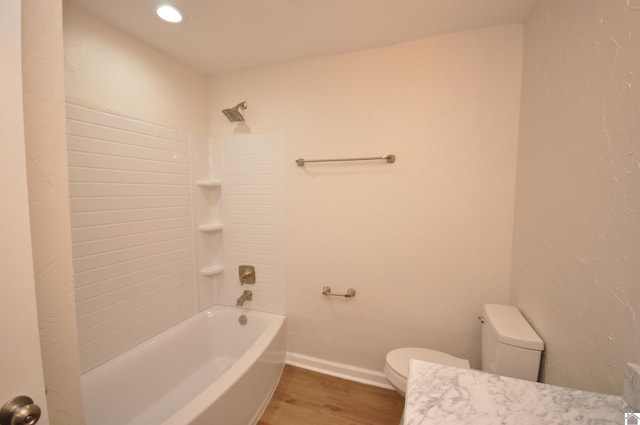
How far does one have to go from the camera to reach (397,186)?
62.9 inches

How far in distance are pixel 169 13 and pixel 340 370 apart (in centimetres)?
249

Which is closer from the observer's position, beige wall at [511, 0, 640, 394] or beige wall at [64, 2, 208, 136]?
beige wall at [511, 0, 640, 394]

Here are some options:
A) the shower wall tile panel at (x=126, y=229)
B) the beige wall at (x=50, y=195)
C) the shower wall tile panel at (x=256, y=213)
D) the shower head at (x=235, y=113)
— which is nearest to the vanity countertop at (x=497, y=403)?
the beige wall at (x=50, y=195)

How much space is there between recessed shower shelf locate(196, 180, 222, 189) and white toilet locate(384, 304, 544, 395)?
1753 mm

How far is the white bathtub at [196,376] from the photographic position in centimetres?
122

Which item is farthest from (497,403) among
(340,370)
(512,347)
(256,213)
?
(256,213)

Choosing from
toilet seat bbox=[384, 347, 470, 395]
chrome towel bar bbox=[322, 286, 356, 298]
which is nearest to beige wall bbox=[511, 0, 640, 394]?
toilet seat bbox=[384, 347, 470, 395]

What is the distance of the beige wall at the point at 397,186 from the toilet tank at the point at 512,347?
0.29 meters

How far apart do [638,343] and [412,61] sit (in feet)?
5.22

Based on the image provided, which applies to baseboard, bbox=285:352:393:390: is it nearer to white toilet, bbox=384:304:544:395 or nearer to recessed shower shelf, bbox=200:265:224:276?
white toilet, bbox=384:304:544:395

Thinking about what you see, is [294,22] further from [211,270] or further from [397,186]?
[211,270]

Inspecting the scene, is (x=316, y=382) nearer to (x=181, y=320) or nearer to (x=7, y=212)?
(x=181, y=320)

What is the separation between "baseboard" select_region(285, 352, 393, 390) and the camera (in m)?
1.72

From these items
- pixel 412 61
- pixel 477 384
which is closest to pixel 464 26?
pixel 412 61
